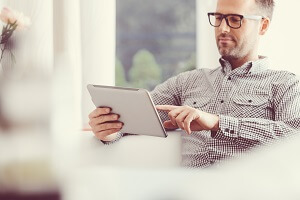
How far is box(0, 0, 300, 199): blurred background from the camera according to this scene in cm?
36

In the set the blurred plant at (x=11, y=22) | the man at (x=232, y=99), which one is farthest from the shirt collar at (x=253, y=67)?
the blurred plant at (x=11, y=22)

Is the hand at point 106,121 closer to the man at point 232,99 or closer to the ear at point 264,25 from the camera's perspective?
the man at point 232,99

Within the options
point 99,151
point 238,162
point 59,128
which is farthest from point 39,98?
point 99,151

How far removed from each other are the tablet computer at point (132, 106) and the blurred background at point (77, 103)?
89 mm

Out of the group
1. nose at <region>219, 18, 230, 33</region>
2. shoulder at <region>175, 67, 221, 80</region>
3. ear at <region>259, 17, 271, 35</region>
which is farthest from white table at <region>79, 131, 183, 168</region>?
ear at <region>259, 17, 271, 35</region>

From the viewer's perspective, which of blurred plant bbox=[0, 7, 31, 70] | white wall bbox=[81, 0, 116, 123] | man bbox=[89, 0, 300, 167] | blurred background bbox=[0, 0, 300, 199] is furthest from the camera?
white wall bbox=[81, 0, 116, 123]

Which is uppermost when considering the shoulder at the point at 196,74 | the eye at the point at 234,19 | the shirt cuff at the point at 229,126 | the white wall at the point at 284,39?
the eye at the point at 234,19

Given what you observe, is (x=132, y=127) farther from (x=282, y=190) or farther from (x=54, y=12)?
(x=282, y=190)

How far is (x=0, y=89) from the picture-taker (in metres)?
0.44

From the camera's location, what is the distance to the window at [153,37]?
4.70m

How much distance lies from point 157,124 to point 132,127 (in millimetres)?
84

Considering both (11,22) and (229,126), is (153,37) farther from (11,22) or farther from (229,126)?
(11,22)

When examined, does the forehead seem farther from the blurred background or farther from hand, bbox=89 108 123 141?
hand, bbox=89 108 123 141

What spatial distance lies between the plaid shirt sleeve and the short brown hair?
13.1 inches
